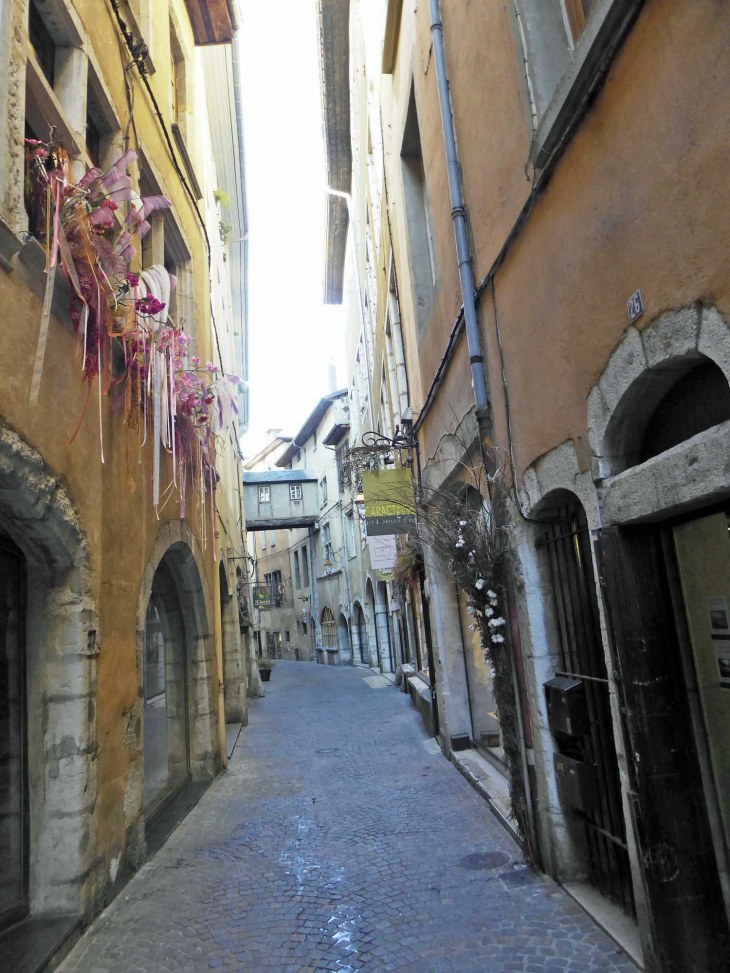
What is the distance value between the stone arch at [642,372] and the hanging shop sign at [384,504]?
5.09 meters

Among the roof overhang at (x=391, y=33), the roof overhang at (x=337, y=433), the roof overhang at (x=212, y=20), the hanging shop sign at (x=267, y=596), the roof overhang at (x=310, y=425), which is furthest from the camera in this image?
the hanging shop sign at (x=267, y=596)

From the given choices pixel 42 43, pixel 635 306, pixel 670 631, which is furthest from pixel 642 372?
pixel 42 43

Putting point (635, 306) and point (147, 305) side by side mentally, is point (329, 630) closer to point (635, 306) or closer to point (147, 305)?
point (147, 305)

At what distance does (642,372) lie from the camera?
2717 mm

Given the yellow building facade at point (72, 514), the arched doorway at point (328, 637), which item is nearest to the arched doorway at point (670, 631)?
the yellow building facade at point (72, 514)

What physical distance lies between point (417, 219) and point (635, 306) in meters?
5.59

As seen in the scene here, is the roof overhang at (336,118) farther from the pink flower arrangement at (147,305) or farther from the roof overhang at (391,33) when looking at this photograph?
the pink flower arrangement at (147,305)

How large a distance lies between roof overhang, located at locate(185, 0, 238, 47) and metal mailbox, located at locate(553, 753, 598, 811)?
10321 millimetres

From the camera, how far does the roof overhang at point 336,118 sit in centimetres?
1573

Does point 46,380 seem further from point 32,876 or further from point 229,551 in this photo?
point 229,551

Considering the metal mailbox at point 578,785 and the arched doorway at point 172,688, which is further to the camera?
the arched doorway at point 172,688

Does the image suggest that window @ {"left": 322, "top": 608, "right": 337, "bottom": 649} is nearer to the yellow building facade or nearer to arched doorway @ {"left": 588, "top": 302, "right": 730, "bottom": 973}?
the yellow building facade

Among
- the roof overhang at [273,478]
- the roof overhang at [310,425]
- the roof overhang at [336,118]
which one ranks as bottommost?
the roof overhang at [273,478]

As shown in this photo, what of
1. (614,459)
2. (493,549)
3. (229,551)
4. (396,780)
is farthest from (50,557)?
(229,551)
